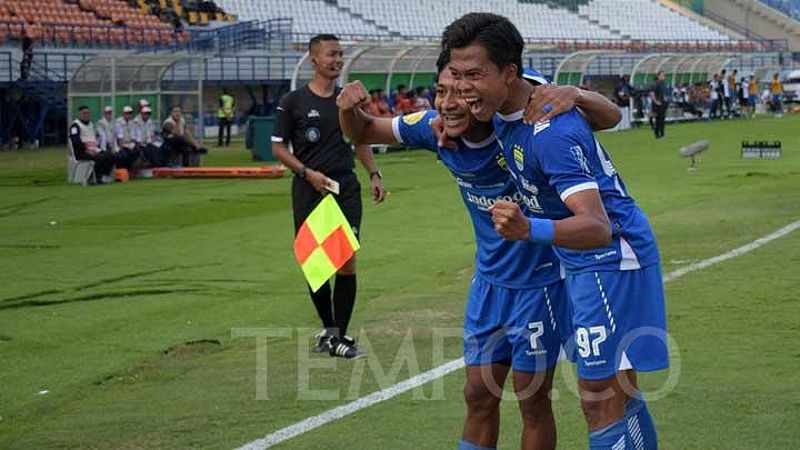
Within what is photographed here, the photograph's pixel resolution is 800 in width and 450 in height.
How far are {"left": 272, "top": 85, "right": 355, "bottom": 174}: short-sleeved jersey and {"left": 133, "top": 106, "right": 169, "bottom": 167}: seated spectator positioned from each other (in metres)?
20.2

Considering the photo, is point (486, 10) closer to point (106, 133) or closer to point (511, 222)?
point (106, 133)

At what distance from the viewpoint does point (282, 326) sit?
445 inches

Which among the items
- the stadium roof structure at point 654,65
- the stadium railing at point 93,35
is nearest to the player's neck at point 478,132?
the stadium railing at point 93,35

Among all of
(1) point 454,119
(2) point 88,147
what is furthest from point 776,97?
(1) point 454,119

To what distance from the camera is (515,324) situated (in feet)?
19.4

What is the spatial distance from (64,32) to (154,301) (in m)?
29.6

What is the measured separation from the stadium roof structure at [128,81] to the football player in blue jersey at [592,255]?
84.4ft

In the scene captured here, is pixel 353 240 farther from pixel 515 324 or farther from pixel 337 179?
pixel 515 324

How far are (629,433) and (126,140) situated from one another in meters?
25.1

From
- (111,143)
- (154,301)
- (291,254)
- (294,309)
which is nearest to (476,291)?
(294,309)

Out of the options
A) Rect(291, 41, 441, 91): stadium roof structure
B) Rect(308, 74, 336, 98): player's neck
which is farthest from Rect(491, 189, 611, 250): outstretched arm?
Rect(291, 41, 441, 91): stadium roof structure

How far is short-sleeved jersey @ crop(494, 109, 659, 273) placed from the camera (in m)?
5.20

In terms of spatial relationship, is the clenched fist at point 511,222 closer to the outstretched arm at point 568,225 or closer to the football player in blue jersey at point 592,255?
the outstretched arm at point 568,225

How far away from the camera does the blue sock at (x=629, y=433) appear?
214 inches
